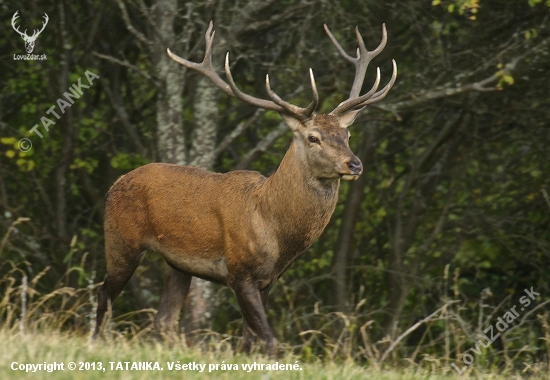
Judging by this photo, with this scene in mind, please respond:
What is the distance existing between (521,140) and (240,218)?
4947mm

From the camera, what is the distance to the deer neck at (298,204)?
19.9 ft

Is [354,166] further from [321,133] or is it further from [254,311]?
[254,311]

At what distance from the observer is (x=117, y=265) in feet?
21.8

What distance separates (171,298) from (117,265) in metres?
0.47

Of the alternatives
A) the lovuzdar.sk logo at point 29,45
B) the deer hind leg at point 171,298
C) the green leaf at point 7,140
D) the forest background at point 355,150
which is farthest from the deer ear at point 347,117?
the lovuzdar.sk logo at point 29,45

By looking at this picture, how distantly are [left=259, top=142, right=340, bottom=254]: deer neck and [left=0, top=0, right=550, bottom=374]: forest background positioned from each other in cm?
297

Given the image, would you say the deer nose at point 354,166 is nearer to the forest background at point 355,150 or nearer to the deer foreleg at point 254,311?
the deer foreleg at point 254,311

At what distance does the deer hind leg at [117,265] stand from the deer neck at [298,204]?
1.06 metres

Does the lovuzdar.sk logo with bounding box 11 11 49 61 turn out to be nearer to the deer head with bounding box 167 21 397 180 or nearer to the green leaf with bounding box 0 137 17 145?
the green leaf with bounding box 0 137 17 145

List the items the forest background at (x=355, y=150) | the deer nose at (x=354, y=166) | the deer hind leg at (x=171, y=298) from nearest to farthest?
1. the deer nose at (x=354, y=166)
2. the deer hind leg at (x=171, y=298)
3. the forest background at (x=355, y=150)

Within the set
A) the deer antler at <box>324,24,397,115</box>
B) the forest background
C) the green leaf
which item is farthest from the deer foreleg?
the green leaf

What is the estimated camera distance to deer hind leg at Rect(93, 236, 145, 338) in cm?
662

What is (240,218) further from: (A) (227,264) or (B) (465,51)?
(B) (465,51)

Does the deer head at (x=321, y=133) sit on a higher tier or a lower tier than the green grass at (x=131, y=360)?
higher
